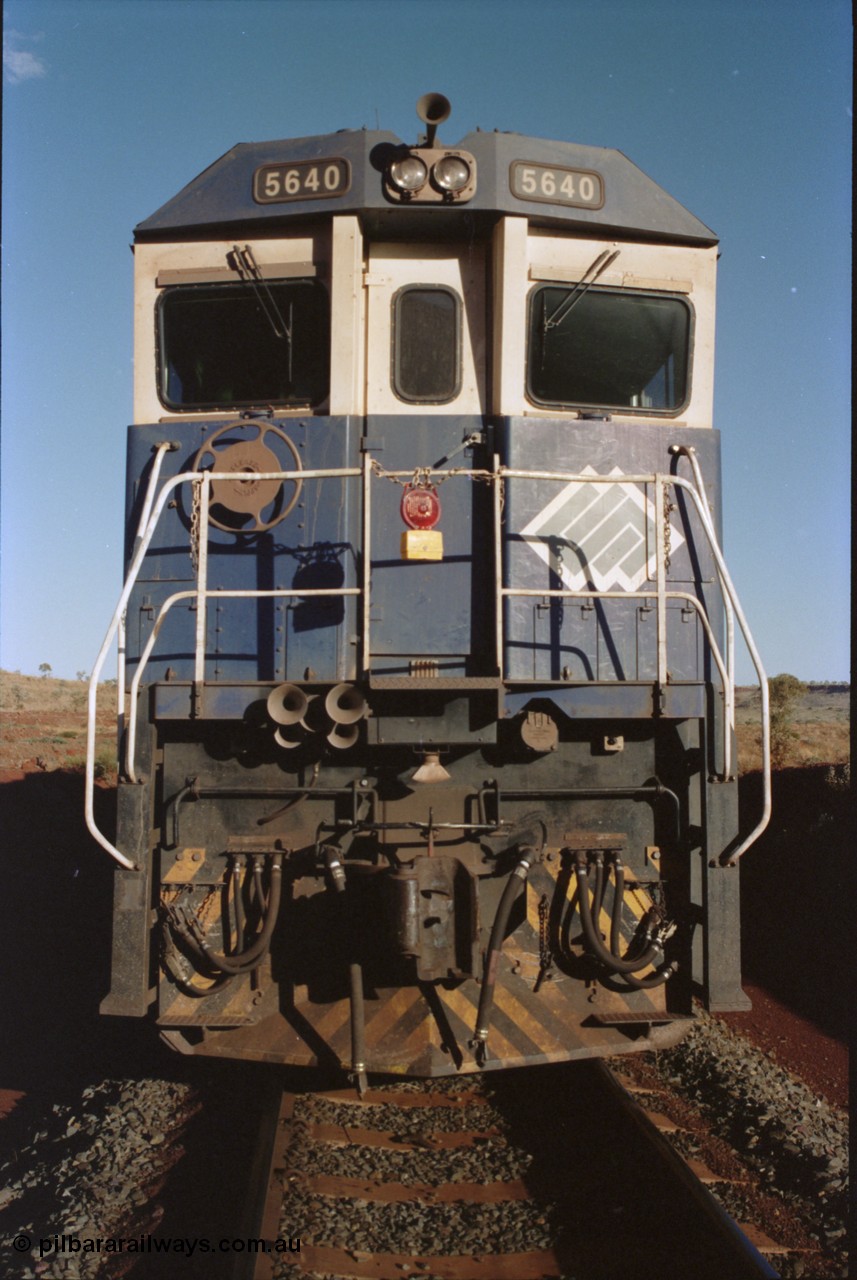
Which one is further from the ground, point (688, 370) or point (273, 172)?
point (273, 172)

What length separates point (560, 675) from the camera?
5188mm

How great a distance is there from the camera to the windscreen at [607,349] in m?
5.48

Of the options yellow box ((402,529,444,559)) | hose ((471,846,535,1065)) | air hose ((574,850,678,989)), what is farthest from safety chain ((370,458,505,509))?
air hose ((574,850,678,989))

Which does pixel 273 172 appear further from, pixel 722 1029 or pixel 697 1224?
pixel 722 1029

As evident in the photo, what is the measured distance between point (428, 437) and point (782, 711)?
1854 cm

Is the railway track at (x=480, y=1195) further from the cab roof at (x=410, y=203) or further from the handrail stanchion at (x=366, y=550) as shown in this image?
the cab roof at (x=410, y=203)

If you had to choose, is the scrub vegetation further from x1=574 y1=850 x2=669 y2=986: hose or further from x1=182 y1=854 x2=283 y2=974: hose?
x1=182 y1=854 x2=283 y2=974: hose

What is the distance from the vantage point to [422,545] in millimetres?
4934

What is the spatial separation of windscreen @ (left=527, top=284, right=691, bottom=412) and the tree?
14.5 meters

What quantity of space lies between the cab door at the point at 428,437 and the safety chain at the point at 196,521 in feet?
3.09

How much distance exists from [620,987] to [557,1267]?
1397 mm

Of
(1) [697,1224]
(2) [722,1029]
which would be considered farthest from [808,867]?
(1) [697,1224]

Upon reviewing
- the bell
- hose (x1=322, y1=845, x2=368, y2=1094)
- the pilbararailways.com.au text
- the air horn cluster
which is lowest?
the pilbararailways.com.au text

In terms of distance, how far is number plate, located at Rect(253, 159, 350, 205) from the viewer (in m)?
5.27
